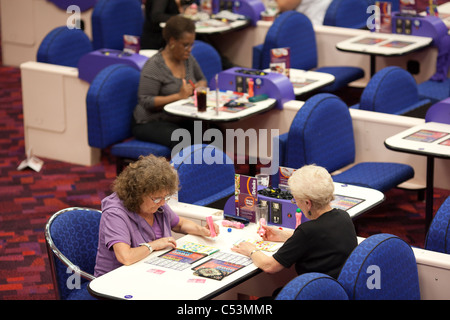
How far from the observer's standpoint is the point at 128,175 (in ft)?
12.9

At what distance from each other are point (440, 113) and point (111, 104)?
2.30m

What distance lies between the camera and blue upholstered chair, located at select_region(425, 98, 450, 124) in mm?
5785

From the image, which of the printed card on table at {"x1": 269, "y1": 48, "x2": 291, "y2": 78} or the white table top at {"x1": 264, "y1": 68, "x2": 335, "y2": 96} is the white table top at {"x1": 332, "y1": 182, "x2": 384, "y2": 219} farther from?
the printed card on table at {"x1": 269, "y1": 48, "x2": 291, "y2": 78}

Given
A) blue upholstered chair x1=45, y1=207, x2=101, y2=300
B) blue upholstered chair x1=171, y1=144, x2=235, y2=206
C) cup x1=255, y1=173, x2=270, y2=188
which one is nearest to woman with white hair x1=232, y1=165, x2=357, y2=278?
cup x1=255, y1=173, x2=270, y2=188

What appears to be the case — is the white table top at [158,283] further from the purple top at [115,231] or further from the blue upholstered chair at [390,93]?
the blue upholstered chair at [390,93]

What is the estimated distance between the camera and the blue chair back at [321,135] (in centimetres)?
546

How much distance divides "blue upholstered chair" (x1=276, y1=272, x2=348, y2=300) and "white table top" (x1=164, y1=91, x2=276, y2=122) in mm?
2875

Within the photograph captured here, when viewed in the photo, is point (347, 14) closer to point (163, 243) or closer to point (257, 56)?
point (257, 56)

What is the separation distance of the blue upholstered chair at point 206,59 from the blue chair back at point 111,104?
2.62ft

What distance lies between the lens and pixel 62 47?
7.27 m

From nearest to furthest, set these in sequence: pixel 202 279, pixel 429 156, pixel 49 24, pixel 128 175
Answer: pixel 202 279, pixel 128 175, pixel 429 156, pixel 49 24

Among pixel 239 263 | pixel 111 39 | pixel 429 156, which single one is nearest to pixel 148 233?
pixel 239 263
